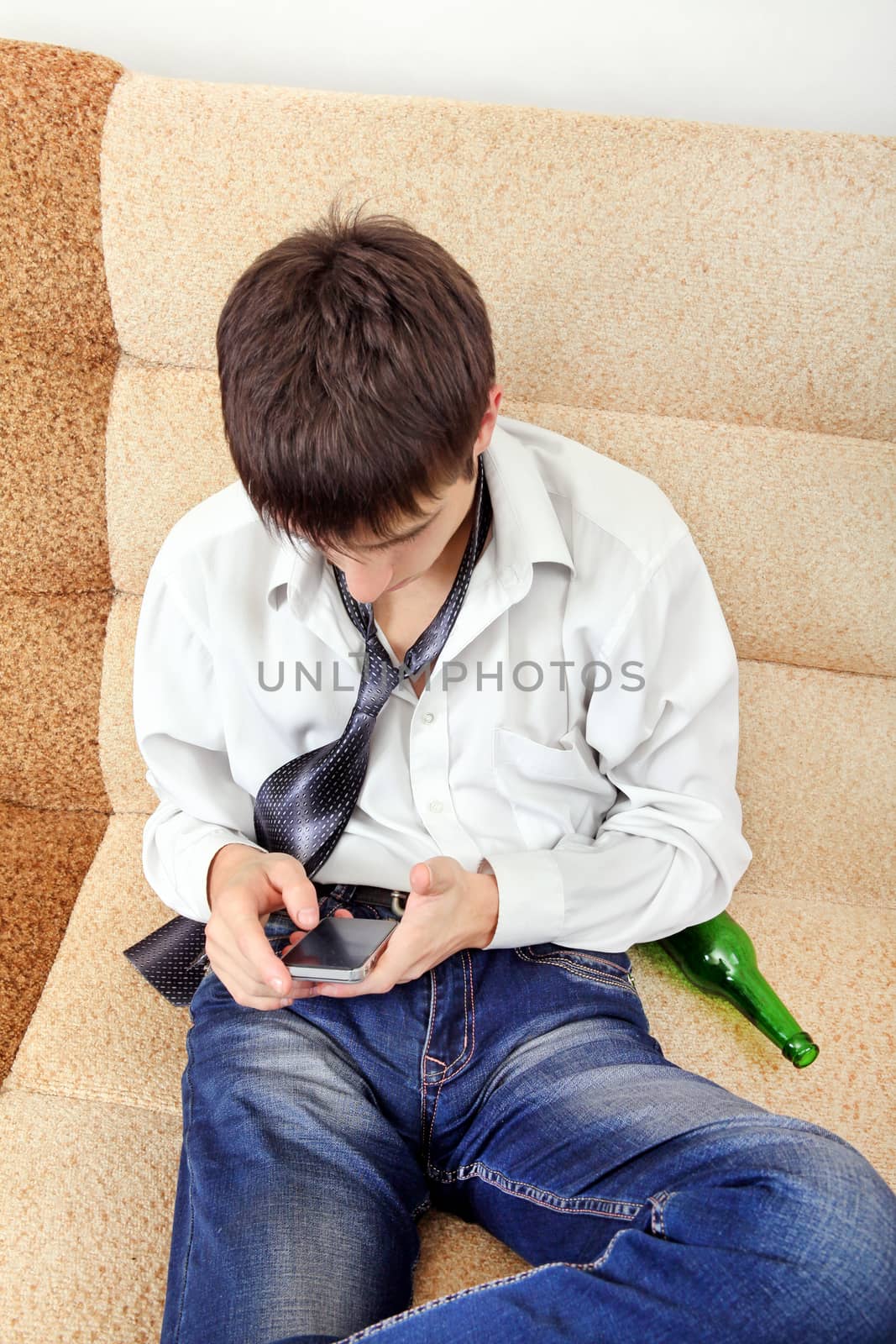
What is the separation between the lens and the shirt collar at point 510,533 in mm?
1045

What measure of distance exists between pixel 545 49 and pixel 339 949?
114 cm

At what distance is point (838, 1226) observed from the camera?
0.73 metres

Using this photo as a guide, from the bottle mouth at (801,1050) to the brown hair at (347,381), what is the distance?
70 centimetres

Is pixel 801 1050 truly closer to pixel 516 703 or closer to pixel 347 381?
pixel 516 703

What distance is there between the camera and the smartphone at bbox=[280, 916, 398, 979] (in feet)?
3.01

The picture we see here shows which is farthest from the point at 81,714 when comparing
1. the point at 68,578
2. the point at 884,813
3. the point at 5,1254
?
the point at 884,813

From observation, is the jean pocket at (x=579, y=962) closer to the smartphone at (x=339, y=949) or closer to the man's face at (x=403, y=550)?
the smartphone at (x=339, y=949)

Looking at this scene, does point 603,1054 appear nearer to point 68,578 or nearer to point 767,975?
point 767,975

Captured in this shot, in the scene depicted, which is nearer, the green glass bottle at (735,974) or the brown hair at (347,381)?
the brown hair at (347,381)

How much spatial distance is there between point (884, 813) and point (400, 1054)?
28.5 inches

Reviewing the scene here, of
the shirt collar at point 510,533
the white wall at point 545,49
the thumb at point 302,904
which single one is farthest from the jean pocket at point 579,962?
the white wall at point 545,49

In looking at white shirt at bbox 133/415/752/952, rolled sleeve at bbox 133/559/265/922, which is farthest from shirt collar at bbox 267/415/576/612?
rolled sleeve at bbox 133/559/265/922

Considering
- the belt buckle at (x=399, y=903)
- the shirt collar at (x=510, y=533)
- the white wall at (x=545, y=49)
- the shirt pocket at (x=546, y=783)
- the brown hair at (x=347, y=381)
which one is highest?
the white wall at (x=545, y=49)

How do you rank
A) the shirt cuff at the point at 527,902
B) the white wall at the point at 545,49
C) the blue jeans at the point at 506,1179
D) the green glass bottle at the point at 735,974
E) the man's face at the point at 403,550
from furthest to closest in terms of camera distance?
the white wall at the point at 545,49 < the green glass bottle at the point at 735,974 < the shirt cuff at the point at 527,902 < the man's face at the point at 403,550 < the blue jeans at the point at 506,1179
